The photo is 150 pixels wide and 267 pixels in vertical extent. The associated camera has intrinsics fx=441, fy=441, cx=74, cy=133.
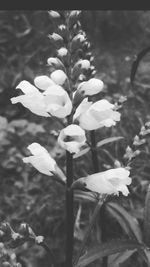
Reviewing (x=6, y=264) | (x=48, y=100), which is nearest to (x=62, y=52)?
(x=48, y=100)

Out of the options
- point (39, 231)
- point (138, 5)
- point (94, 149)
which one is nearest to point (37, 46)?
point (39, 231)

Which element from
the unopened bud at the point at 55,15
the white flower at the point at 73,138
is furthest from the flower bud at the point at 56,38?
the white flower at the point at 73,138

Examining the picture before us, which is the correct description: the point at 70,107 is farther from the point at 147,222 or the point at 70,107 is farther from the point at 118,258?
the point at 118,258

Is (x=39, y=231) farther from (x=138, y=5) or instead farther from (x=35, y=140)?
(x=138, y=5)

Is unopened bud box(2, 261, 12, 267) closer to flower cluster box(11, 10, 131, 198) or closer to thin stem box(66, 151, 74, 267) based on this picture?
thin stem box(66, 151, 74, 267)

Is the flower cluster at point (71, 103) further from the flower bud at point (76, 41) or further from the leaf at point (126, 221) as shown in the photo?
the leaf at point (126, 221)

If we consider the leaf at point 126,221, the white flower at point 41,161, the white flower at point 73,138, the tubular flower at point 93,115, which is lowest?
the leaf at point 126,221
